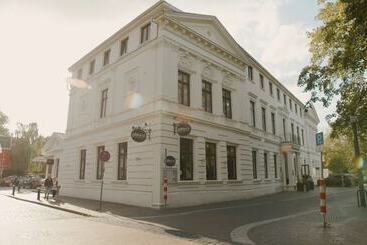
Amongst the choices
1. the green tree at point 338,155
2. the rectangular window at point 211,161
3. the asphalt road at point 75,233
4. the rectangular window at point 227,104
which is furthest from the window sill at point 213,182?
the green tree at point 338,155

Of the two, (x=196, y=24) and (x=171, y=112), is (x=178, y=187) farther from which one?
(x=196, y=24)

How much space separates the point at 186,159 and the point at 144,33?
8.77m

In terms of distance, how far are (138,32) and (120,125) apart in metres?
6.36

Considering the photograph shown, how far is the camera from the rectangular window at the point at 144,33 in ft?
63.9

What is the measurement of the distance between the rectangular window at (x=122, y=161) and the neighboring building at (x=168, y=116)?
66 millimetres

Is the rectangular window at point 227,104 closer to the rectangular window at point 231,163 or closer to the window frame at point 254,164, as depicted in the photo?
the rectangular window at point 231,163

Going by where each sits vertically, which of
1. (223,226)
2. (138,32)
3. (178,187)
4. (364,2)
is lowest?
(223,226)

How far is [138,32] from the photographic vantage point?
20.2m

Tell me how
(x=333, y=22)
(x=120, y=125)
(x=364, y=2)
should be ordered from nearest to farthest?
(x=364, y=2), (x=333, y=22), (x=120, y=125)

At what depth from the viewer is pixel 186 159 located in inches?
706

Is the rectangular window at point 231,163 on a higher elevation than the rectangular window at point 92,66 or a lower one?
lower

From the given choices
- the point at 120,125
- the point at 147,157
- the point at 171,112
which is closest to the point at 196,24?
the point at 171,112

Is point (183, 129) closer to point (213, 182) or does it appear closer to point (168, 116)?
point (168, 116)

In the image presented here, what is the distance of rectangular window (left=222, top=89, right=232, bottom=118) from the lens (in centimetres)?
2241
